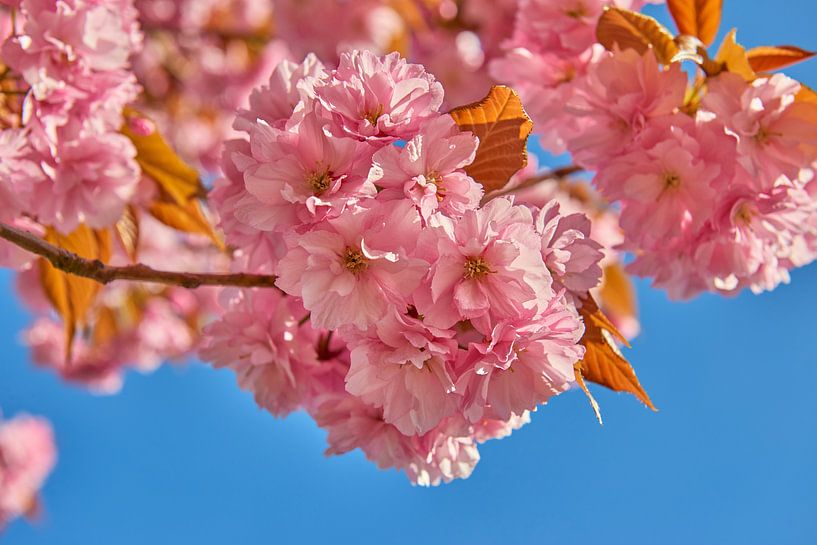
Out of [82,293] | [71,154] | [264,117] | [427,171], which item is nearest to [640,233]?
[427,171]

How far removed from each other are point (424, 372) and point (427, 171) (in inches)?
8.6

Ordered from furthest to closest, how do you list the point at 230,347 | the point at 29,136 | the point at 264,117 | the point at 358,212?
the point at 29,136 → the point at 230,347 → the point at 264,117 → the point at 358,212

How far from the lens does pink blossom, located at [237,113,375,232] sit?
794mm

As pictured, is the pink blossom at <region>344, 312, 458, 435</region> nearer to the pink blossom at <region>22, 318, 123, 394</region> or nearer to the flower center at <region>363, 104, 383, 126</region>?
the flower center at <region>363, 104, 383, 126</region>

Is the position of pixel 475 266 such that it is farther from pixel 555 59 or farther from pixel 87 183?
pixel 87 183

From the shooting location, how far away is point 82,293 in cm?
145

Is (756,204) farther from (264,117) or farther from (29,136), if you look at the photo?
(29,136)

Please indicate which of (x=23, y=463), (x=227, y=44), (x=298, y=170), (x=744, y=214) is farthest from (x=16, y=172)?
(x=23, y=463)

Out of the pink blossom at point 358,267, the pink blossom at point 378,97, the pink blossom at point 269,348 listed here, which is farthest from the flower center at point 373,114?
the pink blossom at point 269,348

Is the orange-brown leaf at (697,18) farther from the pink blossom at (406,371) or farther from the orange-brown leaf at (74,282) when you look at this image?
the orange-brown leaf at (74,282)

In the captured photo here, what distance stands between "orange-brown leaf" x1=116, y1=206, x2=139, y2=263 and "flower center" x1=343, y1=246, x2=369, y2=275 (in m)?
0.83

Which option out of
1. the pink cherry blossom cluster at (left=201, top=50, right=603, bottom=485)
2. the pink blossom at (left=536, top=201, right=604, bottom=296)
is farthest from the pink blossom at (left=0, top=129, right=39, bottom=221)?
the pink blossom at (left=536, top=201, right=604, bottom=296)

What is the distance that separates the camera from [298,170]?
2.65 ft

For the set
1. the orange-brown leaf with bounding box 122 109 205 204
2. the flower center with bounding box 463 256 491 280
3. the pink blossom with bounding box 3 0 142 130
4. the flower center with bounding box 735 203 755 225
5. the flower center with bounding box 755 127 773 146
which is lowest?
the orange-brown leaf with bounding box 122 109 205 204
